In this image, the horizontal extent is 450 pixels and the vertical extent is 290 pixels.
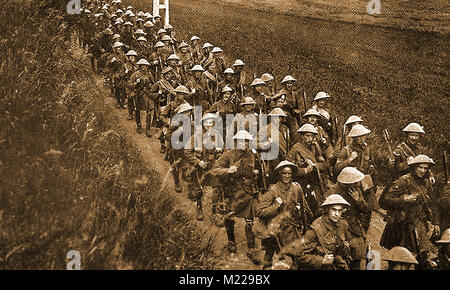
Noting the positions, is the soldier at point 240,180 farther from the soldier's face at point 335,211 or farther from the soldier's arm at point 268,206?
the soldier's face at point 335,211

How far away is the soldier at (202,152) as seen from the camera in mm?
7574

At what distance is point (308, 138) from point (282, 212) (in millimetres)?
1842

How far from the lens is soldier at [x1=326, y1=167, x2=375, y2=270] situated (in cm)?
528

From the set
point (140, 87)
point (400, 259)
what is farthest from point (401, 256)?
point (140, 87)

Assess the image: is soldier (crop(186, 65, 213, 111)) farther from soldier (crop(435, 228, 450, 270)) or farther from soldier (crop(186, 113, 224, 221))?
soldier (crop(435, 228, 450, 270))

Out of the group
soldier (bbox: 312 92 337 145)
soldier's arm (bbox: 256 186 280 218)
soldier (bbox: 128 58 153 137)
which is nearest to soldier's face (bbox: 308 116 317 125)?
soldier (bbox: 312 92 337 145)

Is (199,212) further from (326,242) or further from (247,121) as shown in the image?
(326,242)

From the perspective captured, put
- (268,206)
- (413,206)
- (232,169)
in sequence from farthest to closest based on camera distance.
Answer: (232,169)
(413,206)
(268,206)

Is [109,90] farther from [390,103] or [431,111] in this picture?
[431,111]

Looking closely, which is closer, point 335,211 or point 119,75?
point 335,211

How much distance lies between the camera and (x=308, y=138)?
6.90m

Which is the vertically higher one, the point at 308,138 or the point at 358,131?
the point at 358,131

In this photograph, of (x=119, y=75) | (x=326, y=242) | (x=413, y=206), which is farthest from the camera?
(x=119, y=75)

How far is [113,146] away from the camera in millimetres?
Answer: 7945
